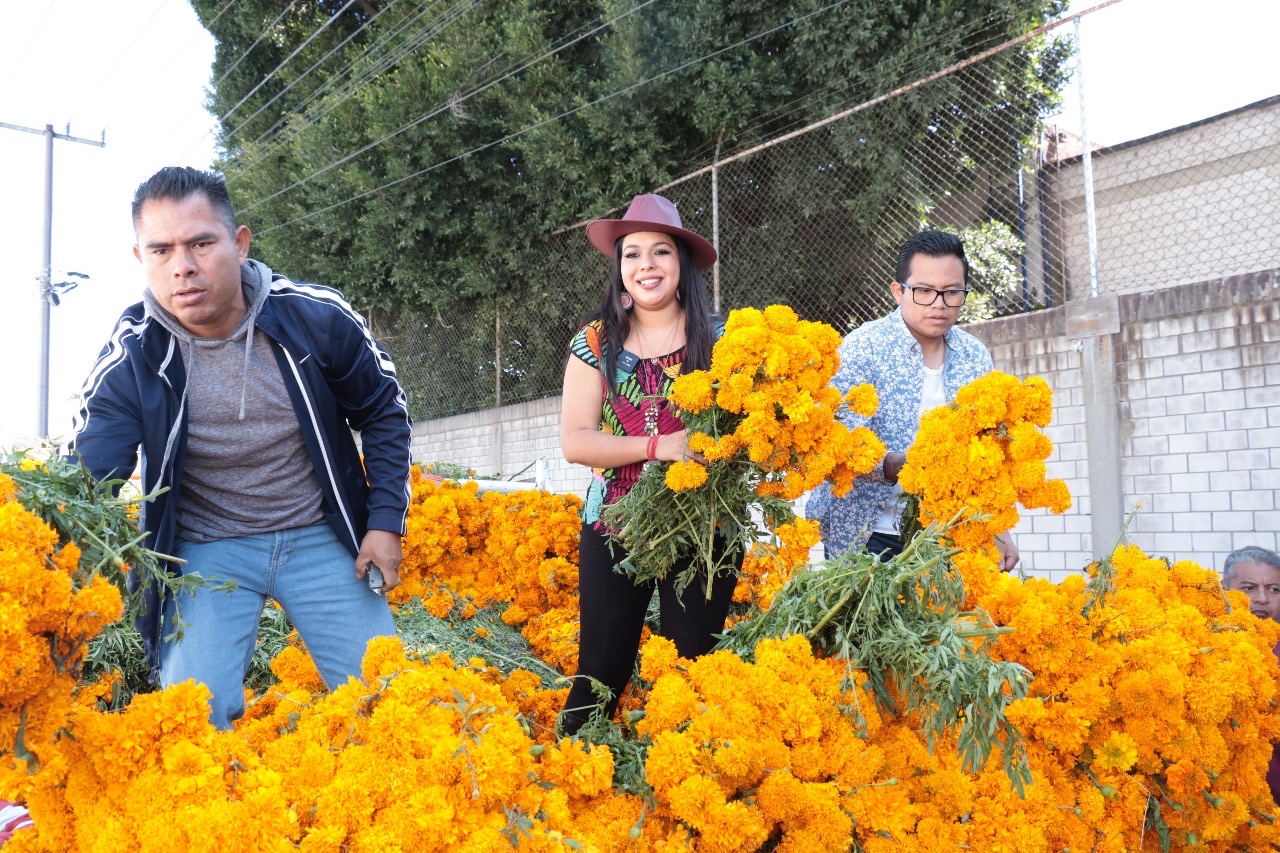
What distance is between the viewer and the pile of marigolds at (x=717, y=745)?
146cm

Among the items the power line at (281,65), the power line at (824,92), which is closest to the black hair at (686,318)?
the power line at (824,92)

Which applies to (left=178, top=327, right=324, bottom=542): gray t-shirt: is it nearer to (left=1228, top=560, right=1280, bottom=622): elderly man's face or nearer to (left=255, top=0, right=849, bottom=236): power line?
(left=1228, top=560, right=1280, bottom=622): elderly man's face

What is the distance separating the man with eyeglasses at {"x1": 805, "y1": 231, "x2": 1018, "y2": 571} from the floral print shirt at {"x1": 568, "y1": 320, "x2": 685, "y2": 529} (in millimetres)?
653

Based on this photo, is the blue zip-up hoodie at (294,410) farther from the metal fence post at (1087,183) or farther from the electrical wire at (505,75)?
the electrical wire at (505,75)

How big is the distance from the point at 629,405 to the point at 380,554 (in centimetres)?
80

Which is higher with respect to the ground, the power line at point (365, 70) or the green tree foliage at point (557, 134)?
the power line at point (365, 70)

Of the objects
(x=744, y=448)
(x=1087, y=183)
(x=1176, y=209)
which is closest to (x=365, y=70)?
(x=1087, y=183)

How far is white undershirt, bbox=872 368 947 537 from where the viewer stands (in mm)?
3028

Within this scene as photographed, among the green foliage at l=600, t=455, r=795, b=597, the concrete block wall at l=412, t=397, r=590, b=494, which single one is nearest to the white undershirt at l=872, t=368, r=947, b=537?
the green foliage at l=600, t=455, r=795, b=597

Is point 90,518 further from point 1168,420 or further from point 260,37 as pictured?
point 260,37

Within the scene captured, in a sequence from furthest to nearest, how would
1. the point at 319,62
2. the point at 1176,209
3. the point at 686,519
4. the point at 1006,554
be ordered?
the point at 319,62
the point at 1176,209
the point at 1006,554
the point at 686,519

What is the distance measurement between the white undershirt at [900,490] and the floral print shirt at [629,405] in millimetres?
754

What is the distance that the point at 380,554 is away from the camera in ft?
8.34

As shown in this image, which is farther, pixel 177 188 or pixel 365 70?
pixel 365 70
